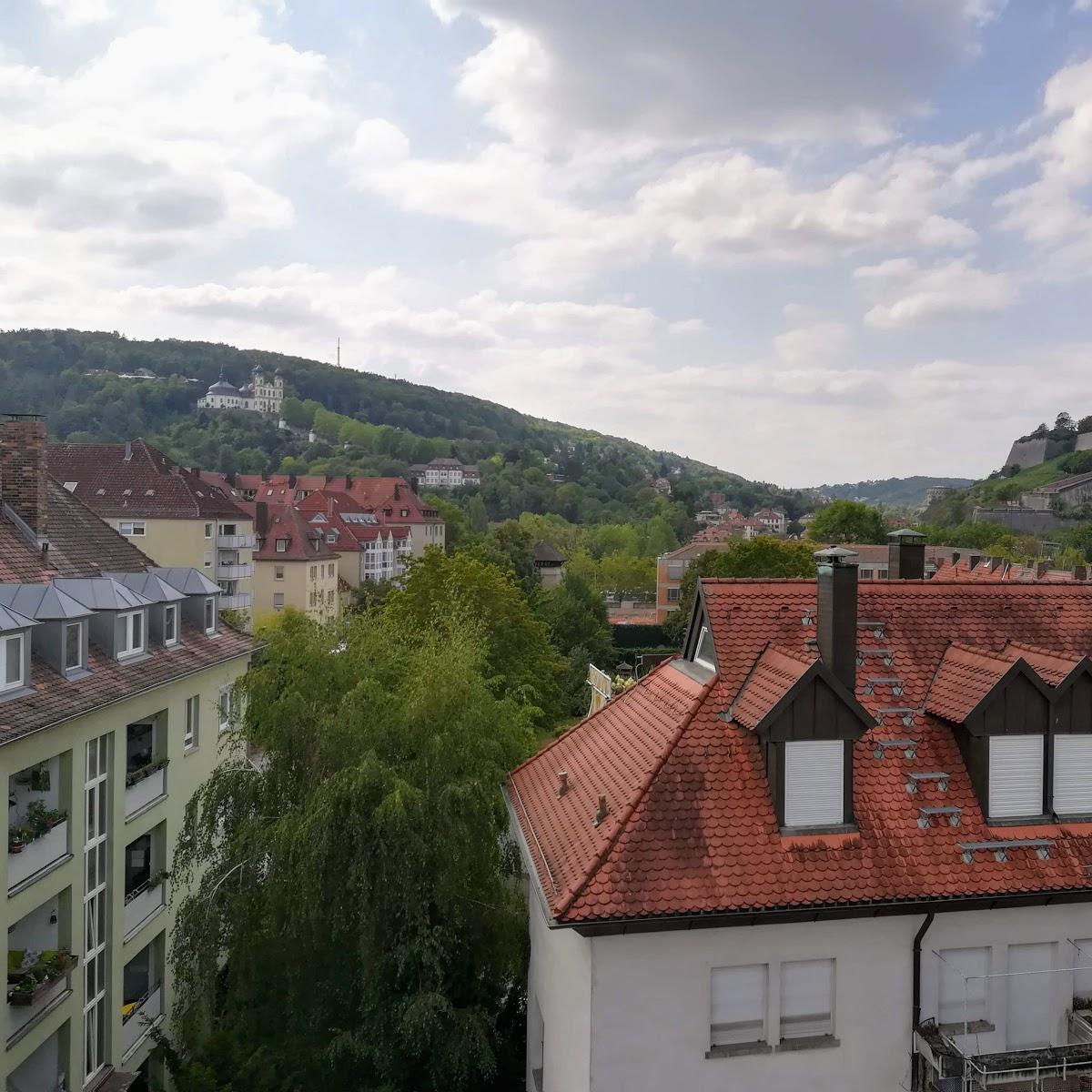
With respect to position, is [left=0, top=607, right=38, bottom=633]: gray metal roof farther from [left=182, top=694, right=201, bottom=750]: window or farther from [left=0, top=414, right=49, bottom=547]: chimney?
[left=182, top=694, right=201, bottom=750]: window

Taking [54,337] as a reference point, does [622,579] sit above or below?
below

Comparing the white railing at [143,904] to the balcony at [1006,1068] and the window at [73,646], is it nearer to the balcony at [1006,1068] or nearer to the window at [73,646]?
the window at [73,646]

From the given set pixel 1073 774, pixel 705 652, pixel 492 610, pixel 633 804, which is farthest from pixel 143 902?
pixel 492 610

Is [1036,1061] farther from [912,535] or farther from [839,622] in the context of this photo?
[912,535]

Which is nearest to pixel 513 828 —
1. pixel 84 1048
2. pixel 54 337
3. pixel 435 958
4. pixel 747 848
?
pixel 435 958

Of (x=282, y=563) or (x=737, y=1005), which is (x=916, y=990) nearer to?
(x=737, y=1005)

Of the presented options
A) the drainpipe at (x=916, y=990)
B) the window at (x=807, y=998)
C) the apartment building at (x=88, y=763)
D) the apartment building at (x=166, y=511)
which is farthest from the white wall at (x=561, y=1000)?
the apartment building at (x=166, y=511)
